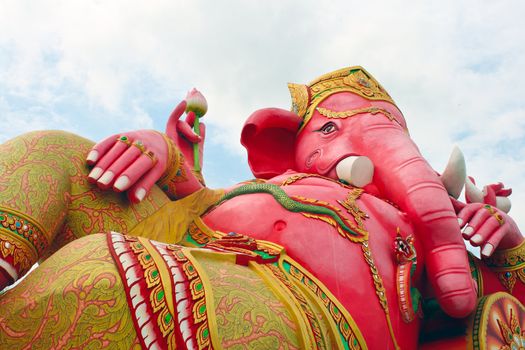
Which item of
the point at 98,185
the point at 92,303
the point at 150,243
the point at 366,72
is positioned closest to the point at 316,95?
the point at 366,72

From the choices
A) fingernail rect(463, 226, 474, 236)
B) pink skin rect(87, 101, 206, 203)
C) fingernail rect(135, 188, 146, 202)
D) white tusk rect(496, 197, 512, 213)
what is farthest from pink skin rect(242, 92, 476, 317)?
fingernail rect(135, 188, 146, 202)

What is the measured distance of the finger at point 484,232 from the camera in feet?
11.0

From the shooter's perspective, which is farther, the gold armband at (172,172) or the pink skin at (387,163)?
the pink skin at (387,163)

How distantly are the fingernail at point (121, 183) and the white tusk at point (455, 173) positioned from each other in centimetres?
209

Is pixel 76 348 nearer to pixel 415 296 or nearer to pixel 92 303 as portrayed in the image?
pixel 92 303

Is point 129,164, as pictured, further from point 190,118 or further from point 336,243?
point 190,118

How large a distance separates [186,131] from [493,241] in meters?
1.89

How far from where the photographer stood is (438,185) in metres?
3.14

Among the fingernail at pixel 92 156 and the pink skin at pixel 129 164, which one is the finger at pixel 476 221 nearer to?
the pink skin at pixel 129 164

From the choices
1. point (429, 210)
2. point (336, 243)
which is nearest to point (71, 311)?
point (336, 243)

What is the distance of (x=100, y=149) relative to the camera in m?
2.45

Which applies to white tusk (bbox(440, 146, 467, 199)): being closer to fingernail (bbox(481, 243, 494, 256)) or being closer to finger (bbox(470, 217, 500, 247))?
finger (bbox(470, 217, 500, 247))

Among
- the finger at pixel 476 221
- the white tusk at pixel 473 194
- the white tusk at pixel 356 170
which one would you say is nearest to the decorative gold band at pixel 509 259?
the finger at pixel 476 221

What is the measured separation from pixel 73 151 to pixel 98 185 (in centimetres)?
17
